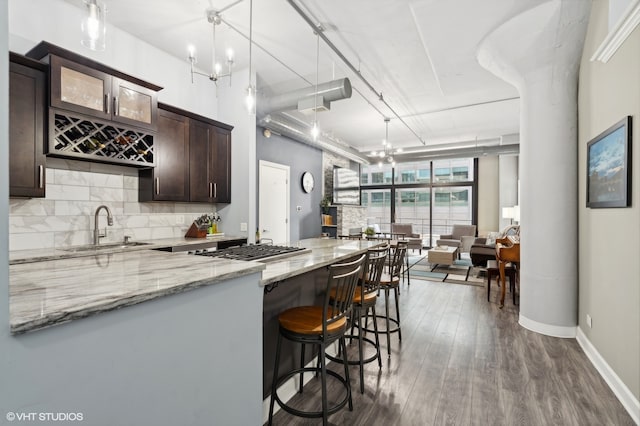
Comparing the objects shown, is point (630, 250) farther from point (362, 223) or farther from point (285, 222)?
point (362, 223)

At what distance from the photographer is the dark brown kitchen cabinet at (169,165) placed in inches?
138

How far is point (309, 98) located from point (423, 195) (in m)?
6.93

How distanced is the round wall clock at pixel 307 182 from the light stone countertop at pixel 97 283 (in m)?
5.30

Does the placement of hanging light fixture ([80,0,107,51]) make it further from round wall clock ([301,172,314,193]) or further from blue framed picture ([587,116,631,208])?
round wall clock ([301,172,314,193])

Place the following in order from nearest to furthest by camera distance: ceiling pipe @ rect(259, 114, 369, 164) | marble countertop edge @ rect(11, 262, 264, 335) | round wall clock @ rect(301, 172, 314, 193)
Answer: marble countertop edge @ rect(11, 262, 264, 335) < ceiling pipe @ rect(259, 114, 369, 164) < round wall clock @ rect(301, 172, 314, 193)

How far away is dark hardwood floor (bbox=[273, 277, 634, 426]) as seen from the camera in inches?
→ 77.3

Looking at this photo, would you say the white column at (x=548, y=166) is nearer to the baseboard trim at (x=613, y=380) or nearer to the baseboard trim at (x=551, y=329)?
the baseboard trim at (x=551, y=329)

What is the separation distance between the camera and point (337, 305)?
1.92 meters

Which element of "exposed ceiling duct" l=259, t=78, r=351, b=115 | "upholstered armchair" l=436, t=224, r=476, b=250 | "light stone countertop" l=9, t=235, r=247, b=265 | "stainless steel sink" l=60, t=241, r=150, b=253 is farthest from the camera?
"upholstered armchair" l=436, t=224, r=476, b=250

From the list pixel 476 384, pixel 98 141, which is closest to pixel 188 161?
pixel 98 141

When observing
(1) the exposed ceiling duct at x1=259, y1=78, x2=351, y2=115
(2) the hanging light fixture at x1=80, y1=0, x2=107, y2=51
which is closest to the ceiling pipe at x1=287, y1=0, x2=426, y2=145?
(1) the exposed ceiling duct at x1=259, y1=78, x2=351, y2=115

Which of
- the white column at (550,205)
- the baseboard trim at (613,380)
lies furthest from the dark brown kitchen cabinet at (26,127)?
the white column at (550,205)

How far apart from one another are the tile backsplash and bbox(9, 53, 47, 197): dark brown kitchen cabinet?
29cm

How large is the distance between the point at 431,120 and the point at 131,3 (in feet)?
17.6
